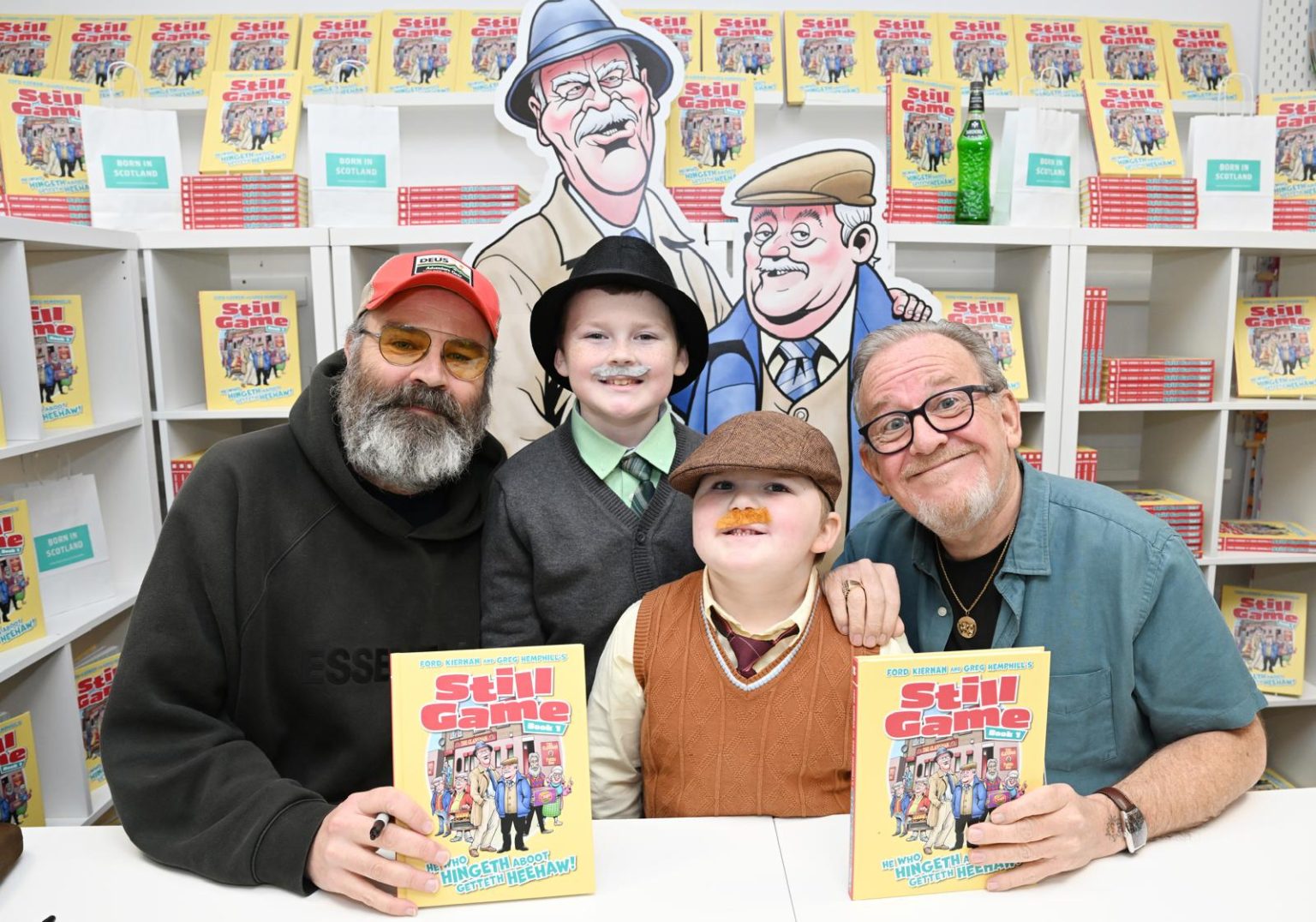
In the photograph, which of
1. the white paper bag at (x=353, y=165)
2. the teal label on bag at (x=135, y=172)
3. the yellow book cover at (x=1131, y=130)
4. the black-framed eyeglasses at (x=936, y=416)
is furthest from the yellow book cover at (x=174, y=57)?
the yellow book cover at (x=1131, y=130)

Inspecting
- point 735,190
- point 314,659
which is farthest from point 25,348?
point 735,190

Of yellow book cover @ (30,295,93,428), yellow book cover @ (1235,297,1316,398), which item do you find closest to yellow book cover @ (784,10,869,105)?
yellow book cover @ (1235,297,1316,398)

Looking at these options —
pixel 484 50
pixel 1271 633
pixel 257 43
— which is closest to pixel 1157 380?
pixel 1271 633

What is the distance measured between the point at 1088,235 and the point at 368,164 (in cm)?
231

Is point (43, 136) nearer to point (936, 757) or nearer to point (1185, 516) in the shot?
point (936, 757)

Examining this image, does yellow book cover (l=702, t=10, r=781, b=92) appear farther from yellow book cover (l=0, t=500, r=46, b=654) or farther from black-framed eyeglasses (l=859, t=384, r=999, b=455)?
yellow book cover (l=0, t=500, r=46, b=654)

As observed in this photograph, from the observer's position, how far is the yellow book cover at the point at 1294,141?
3016 mm

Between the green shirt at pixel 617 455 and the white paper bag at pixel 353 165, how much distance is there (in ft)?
4.62

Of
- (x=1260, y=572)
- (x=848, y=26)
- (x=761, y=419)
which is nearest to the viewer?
(x=761, y=419)

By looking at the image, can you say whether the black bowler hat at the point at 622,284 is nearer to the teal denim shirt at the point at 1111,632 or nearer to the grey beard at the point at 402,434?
the grey beard at the point at 402,434

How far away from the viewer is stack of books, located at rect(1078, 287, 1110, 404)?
2920 mm

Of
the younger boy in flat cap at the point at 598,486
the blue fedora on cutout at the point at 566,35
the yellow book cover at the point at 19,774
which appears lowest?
the yellow book cover at the point at 19,774

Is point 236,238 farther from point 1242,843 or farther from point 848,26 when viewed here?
point 1242,843

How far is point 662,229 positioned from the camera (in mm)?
2574
